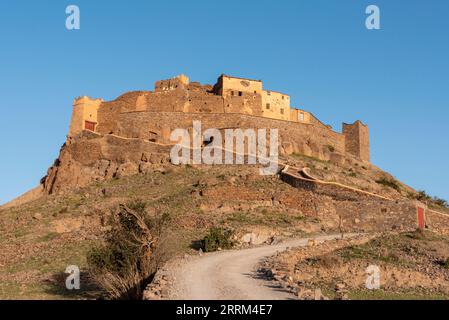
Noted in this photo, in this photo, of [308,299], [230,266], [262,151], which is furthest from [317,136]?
[308,299]

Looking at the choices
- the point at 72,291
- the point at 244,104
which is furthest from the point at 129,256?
the point at 244,104

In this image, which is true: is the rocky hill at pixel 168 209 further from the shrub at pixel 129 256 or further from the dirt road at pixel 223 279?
the dirt road at pixel 223 279

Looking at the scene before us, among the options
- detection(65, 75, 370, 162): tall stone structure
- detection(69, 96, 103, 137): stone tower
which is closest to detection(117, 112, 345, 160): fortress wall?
detection(65, 75, 370, 162): tall stone structure

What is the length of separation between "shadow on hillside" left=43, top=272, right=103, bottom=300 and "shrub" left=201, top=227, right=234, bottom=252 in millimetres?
4919

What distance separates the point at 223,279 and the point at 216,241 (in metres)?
8.26

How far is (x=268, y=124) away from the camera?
159 ft

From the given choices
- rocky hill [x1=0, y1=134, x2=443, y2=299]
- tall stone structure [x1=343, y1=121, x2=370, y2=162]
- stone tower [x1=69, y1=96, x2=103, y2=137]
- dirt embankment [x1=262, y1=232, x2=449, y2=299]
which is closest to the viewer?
dirt embankment [x1=262, y1=232, x2=449, y2=299]

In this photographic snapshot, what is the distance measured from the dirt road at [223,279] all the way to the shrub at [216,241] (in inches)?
45.1

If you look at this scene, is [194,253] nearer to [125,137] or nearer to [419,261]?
[419,261]

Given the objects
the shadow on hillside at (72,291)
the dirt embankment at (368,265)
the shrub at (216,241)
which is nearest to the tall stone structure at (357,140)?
the dirt embankment at (368,265)

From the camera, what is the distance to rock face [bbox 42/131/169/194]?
4091cm

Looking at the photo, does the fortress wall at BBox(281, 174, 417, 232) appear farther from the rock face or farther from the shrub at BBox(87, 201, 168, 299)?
the shrub at BBox(87, 201, 168, 299)

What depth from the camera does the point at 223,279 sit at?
1625 cm

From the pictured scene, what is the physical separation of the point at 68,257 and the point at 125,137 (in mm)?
20163
